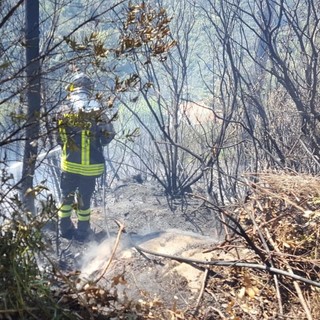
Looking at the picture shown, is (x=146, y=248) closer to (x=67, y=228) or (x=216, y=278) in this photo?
(x=216, y=278)

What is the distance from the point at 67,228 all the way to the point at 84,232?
0.24 metres

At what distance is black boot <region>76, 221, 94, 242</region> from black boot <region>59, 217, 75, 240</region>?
126 millimetres

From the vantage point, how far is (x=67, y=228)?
7211 mm

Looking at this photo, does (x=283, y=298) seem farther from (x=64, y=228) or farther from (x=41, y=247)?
(x=64, y=228)

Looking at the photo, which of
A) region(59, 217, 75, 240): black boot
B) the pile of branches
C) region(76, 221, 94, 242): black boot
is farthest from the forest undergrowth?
region(59, 217, 75, 240): black boot

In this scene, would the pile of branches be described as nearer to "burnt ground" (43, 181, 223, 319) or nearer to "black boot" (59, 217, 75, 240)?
"burnt ground" (43, 181, 223, 319)

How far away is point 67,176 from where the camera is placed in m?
7.21

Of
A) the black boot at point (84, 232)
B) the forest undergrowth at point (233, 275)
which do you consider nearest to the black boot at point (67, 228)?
the black boot at point (84, 232)

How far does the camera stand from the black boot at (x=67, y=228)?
282 inches

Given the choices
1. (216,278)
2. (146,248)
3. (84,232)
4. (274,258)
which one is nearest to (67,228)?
(84,232)

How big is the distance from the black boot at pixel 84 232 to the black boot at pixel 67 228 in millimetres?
126

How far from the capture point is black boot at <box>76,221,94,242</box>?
711cm

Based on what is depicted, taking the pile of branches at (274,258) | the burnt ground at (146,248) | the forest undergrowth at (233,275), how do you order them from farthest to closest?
the burnt ground at (146,248) → the pile of branches at (274,258) → the forest undergrowth at (233,275)

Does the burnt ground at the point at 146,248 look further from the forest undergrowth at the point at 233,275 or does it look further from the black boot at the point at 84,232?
the black boot at the point at 84,232
